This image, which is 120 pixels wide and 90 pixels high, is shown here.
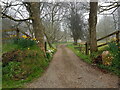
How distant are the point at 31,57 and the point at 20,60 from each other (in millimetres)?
538

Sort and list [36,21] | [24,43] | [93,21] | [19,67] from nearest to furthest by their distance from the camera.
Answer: [19,67] < [24,43] < [36,21] < [93,21]

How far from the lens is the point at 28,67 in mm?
4242

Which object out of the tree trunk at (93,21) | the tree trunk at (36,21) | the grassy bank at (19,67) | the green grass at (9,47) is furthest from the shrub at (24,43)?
the tree trunk at (93,21)

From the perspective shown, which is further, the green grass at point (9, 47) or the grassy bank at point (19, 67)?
the green grass at point (9, 47)

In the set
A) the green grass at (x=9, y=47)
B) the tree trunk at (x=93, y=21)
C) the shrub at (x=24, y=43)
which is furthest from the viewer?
the tree trunk at (x=93, y=21)

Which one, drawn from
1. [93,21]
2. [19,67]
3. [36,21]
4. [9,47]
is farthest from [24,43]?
[93,21]

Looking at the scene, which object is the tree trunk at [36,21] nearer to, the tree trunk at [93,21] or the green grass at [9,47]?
the green grass at [9,47]

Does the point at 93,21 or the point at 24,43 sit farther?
the point at 93,21

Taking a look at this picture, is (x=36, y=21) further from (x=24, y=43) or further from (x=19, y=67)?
(x=19, y=67)

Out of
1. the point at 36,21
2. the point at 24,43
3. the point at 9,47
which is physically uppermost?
the point at 36,21

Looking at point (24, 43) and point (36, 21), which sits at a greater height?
point (36, 21)

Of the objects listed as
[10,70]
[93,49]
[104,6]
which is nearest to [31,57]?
[10,70]

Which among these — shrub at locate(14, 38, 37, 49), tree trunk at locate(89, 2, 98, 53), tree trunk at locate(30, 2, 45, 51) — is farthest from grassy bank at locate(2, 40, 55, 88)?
tree trunk at locate(89, 2, 98, 53)

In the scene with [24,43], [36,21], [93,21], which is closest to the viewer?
[24,43]
